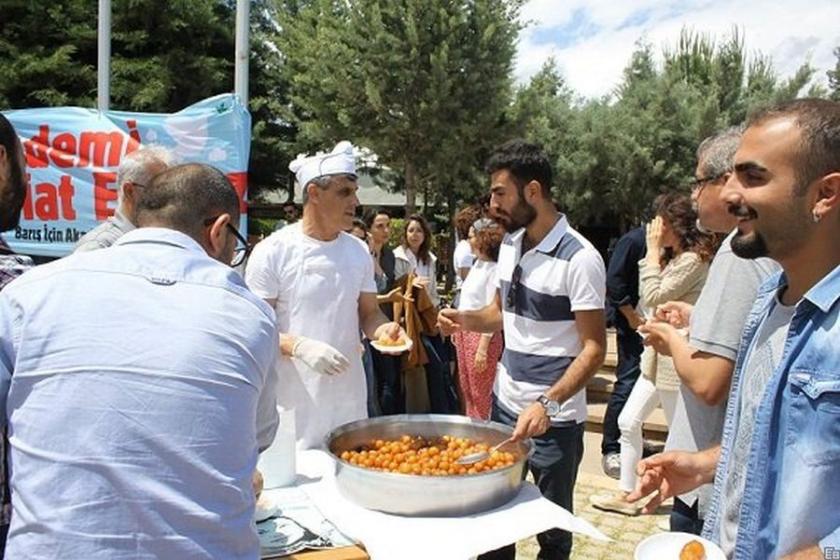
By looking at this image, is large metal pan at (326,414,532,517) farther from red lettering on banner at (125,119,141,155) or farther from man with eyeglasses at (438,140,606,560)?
red lettering on banner at (125,119,141,155)

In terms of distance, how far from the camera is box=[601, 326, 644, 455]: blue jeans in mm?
5148

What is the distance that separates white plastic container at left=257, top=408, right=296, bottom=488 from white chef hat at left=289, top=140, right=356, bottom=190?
44.2 inches

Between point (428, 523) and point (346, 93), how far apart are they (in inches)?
545

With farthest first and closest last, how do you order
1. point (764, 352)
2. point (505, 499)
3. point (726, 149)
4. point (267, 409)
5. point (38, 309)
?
point (726, 149) < point (505, 499) < point (267, 409) < point (764, 352) < point (38, 309)

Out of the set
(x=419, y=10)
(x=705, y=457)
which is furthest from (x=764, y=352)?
(x=419, y=10)

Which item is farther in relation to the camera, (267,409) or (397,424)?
(397,424)

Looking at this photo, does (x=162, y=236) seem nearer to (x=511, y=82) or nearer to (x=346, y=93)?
(x=346, y=93)

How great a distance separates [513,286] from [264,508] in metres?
1.36

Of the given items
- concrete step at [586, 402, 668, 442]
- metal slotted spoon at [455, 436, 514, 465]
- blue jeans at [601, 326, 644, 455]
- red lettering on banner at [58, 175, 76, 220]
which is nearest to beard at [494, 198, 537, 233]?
metal slotted spoon at [455, 436, 514, 465]

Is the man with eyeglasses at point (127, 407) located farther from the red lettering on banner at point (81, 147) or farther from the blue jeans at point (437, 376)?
the blue jeans at point (437, 376)

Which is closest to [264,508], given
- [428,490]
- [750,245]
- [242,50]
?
[428,490]

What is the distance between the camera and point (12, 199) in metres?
1.73

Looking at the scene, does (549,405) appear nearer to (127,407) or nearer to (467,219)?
(127,407)

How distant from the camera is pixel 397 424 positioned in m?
2.42
